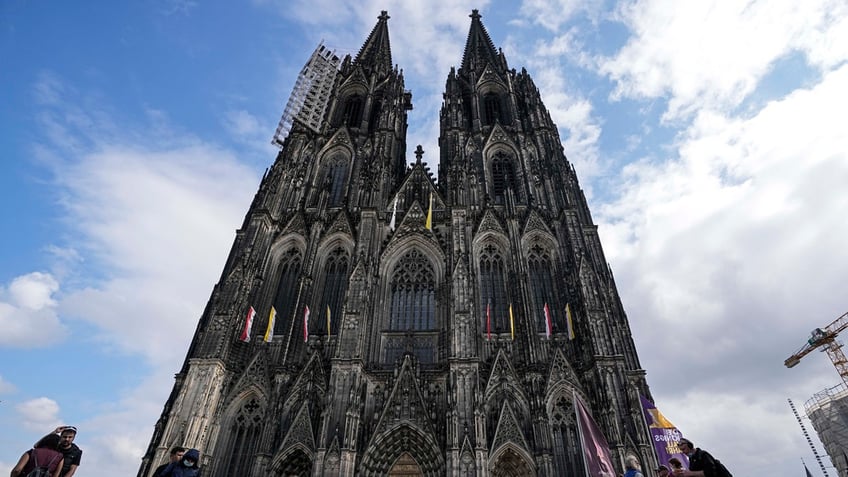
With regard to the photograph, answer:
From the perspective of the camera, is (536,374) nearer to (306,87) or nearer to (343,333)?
(343,333)

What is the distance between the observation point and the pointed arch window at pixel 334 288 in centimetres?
2342

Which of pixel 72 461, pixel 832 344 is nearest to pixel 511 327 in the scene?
pixel 72 461

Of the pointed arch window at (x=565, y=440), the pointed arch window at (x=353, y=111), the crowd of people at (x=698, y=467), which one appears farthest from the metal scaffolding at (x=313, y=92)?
the crowd of people at (x=698, y=467)

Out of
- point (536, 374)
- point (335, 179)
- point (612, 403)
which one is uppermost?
point (335, 179)

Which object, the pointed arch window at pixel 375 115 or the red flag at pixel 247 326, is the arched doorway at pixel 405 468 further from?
the pointed arch window at pixel 375 115

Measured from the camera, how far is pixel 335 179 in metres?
30.5

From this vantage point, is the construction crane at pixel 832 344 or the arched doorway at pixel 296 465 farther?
the construction crane at pixel 832 344

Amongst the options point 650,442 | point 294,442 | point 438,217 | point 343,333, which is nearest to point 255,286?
point 343,333

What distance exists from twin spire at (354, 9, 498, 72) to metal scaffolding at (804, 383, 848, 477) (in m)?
42.7

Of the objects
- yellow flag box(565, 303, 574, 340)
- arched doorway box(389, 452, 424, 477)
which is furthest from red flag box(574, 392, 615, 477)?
arched doorway box(389, 452, 424, 477)

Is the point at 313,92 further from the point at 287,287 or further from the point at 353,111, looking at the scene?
the point at 287,287

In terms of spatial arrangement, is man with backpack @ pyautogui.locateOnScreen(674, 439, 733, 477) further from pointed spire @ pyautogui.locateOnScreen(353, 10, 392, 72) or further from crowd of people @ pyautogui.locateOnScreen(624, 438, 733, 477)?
pointed spire @ pyautogui.locateOnScreen(353, 10, 392, 72)

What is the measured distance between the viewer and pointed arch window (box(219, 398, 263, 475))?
765 inches

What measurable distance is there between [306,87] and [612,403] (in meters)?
31.9
